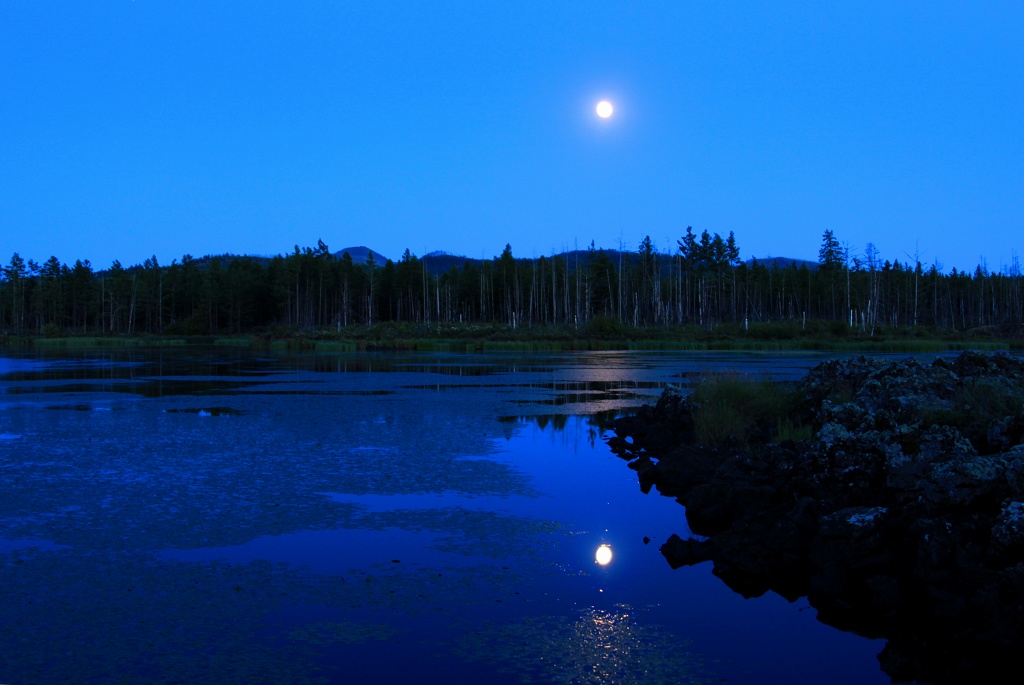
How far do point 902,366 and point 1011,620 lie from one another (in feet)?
34.0

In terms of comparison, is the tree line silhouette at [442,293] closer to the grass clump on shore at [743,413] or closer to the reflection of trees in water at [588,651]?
the grass clump on shore at [743,413]

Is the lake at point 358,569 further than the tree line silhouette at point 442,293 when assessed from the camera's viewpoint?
No

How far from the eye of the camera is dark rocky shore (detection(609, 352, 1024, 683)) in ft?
22.9

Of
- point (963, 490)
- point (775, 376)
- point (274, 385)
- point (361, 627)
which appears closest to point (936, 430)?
point (963, 490)

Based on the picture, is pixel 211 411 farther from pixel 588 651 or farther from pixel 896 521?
pixel 896 521

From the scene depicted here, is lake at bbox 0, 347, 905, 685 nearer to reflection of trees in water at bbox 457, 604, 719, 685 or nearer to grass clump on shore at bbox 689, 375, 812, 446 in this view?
reflection of trees in water at bbox 457, 604, 719, 685

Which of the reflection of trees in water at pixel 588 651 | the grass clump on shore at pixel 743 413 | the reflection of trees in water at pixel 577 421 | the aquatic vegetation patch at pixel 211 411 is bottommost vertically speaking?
the reflection of trees in water at pixel 588 651

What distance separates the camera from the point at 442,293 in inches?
4429

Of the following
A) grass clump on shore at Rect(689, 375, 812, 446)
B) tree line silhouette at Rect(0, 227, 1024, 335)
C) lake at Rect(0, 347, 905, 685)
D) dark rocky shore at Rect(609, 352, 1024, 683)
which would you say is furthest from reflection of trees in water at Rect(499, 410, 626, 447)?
tree line silhouette at Rect(0, 227, 1024, 335)

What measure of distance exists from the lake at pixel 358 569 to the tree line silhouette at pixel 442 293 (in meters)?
84.8

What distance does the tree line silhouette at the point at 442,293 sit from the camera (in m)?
105

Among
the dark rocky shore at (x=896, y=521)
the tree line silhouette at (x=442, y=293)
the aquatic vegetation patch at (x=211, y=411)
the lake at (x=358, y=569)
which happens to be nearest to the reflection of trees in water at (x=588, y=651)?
the lake at (x=358, y=569)

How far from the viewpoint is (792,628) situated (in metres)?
7.72

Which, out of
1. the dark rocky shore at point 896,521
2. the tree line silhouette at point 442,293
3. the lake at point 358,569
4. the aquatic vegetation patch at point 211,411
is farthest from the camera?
the tree line silhouette at point 442,293
